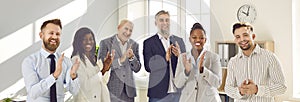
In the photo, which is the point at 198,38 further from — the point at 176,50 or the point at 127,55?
the point at 127,55

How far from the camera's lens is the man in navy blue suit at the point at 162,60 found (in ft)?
6.29

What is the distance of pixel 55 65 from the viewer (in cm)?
214

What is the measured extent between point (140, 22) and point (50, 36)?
0.54 meters

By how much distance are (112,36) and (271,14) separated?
5.72ft

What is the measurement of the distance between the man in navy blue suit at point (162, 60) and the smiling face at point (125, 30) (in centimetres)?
10

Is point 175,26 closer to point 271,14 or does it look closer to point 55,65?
point 55,65

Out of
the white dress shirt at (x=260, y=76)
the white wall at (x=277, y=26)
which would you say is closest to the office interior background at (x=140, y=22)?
the white wall at (x=277, y=26)

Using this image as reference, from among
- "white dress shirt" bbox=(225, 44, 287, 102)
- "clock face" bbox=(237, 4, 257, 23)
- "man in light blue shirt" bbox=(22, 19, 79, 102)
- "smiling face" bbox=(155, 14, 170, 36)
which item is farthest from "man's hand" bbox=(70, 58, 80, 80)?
"clock face" bbox=(237, 4, 257, 23)

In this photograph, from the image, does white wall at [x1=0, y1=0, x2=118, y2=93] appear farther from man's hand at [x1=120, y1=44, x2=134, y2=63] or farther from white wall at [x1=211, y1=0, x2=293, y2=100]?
white wall at [x1=211, y1=0, x2=293, y2=100]

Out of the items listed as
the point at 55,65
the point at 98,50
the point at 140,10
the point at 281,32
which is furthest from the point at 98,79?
the point at 281,32

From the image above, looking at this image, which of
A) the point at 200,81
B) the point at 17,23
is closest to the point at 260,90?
the point at 200,81

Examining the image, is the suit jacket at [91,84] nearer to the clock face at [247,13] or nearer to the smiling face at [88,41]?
the smiling face at [88,41]

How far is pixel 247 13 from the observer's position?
10.9 feet
